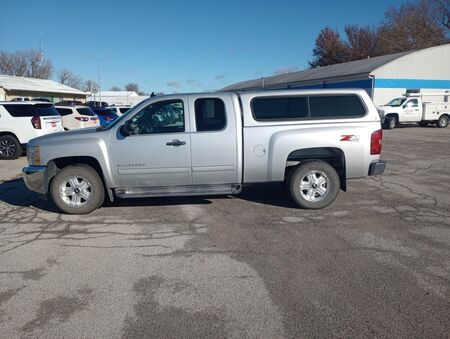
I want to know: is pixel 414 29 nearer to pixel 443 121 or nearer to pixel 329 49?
pixel 329 49

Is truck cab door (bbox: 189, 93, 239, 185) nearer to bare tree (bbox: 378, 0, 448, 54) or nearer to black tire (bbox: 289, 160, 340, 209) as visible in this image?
black tire (bbox: 289, 160, 340, 209)

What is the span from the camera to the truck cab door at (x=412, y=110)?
79.2 ft

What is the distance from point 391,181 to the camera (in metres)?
8.34

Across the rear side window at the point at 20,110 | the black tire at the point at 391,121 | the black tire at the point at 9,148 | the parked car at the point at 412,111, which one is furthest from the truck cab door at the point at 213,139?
the black tire at the point at 391,121

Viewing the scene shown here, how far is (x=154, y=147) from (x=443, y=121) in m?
25.6

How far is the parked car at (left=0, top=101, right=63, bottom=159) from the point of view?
1186 centimetres

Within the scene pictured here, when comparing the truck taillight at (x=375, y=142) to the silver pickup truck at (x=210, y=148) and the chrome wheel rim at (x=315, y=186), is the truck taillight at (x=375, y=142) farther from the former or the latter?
the chrome wheel rim at (x=315, y=186)

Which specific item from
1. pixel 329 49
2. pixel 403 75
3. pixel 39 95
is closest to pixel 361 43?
pixel 329 49

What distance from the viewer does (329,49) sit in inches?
2517

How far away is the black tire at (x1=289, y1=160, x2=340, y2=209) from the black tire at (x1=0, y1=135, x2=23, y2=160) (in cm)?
1019

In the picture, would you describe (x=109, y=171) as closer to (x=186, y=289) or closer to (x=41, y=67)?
(x=186, y=289)

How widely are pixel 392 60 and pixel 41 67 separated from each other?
7085 centimetres

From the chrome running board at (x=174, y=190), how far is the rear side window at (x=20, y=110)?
8.13 meters

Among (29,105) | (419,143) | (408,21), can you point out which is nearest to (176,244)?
(29,105)
